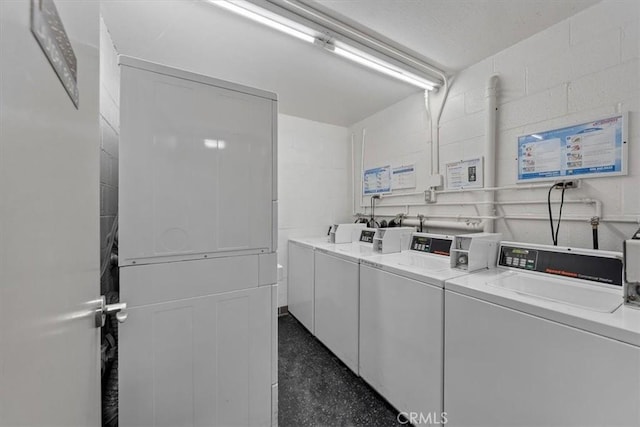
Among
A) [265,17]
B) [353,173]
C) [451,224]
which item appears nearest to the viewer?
[265,17]

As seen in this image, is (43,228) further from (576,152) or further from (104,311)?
(576,152)

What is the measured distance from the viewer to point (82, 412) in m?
0.57

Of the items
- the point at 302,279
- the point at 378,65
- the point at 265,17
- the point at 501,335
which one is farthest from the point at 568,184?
the point at 302,279

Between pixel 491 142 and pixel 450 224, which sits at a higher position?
pixel 491 142

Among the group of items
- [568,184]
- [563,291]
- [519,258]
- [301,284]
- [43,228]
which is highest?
[568,184]

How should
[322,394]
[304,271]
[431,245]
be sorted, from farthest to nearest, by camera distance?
[304,271], [431,245], [322,394]

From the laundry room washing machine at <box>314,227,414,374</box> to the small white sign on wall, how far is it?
1.78 ft

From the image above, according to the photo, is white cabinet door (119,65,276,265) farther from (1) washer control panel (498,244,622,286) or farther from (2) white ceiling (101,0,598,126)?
(1) washer control panel (498,244,622,286)

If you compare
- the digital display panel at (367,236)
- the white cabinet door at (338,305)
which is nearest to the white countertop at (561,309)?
the white cabinet door at (338,305)

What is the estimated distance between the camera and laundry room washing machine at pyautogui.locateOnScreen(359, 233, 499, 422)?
4.23 ft

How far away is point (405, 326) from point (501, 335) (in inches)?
20.1

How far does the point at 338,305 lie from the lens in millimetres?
2014

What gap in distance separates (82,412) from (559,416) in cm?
147

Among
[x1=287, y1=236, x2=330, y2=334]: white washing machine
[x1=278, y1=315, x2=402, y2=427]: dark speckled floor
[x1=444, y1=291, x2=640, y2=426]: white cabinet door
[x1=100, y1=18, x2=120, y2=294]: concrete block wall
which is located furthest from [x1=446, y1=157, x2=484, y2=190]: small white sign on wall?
[x1=100, y1=18, x2=120, y2=294]: concrete block wall
